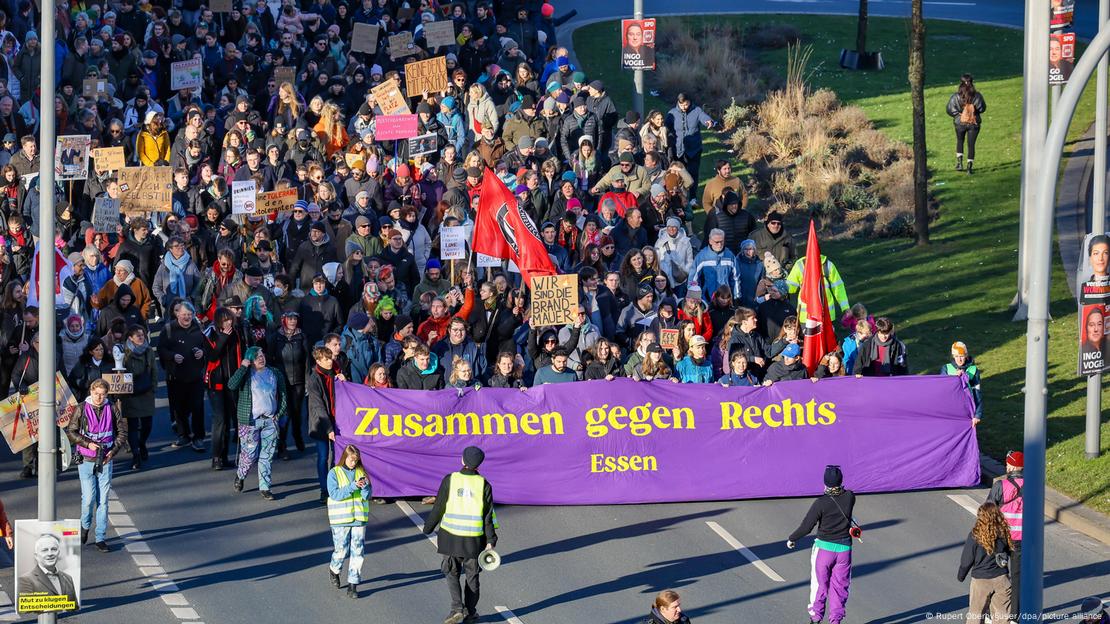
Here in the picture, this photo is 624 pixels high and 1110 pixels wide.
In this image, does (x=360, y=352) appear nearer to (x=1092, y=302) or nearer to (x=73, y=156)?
(x=73, y=156)

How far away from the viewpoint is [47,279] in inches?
586

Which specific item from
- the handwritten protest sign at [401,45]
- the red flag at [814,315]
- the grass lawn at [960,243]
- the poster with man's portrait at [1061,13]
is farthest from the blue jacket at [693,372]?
the handwritten protest sign at [401,45]

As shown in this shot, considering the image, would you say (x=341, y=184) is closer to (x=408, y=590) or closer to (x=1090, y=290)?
(x=408, y=590)

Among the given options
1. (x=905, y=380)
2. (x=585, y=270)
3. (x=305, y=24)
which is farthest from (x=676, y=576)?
(x=305, y=24)

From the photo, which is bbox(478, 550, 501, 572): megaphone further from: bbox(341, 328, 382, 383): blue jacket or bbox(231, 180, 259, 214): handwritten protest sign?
bbox(231, 180, 259, 214): handwritten protest sign

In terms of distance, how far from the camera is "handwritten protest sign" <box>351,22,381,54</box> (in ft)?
108

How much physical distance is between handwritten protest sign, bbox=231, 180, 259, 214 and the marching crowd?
10.3 inches

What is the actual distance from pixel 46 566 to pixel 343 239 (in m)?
10.8

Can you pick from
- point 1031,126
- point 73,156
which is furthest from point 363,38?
point 1031,126

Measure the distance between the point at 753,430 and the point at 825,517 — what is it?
151 inches

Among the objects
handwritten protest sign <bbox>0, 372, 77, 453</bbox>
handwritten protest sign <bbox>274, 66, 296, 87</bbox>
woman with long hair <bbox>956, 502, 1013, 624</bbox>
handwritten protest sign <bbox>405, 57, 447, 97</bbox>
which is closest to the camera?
woman with long hair <bbox>956, 502, 1013, 624</bbox>

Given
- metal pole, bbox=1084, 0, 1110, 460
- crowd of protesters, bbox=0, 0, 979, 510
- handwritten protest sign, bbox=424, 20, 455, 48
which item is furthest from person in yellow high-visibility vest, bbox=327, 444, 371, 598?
handwritten protest sign, bbox=424, 20, 455, 48

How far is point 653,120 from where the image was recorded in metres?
28.0

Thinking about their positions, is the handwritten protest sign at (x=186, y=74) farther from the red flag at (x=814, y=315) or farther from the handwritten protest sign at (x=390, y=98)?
the red flag at (x=814, y=315)
